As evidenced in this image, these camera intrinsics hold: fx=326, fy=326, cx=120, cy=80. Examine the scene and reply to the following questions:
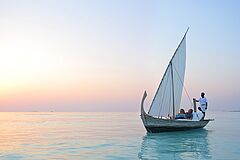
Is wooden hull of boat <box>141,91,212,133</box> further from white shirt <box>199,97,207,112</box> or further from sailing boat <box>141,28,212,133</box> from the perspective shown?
white shirt <box>199,97,207,112</box>

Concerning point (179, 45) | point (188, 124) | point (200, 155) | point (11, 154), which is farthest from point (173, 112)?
point (11, 154)

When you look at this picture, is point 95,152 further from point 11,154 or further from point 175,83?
point 175,83

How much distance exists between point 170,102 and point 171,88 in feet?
3.42

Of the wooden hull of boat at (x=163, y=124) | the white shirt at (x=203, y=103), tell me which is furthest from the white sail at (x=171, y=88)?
the white shirt at (x=203, y=103)

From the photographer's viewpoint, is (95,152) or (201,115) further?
(201,115)

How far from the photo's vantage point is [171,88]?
23.7 m

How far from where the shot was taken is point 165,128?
23.0 meters

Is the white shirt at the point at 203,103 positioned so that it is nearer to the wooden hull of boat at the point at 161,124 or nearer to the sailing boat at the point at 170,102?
the sailing boat at the point at 170,102

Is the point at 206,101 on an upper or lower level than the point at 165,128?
upper

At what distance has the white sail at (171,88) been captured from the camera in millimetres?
23031

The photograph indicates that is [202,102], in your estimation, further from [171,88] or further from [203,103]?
[171,88]

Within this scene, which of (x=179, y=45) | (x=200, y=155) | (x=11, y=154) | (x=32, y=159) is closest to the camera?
(x=32, y=159)

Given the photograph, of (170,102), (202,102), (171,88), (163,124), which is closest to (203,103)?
(202,102)

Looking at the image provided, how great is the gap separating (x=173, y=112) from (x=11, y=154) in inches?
499
